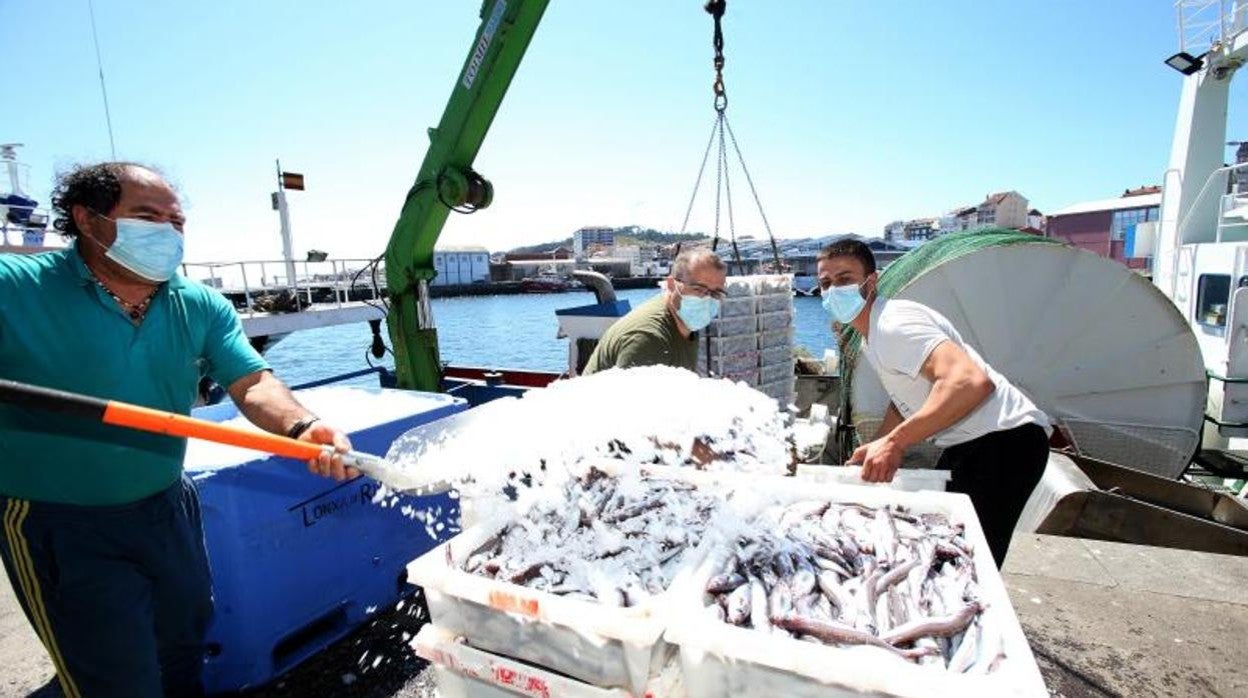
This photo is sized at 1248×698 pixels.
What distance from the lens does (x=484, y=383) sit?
821 centimetres

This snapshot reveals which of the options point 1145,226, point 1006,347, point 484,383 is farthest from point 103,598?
point 1145,226

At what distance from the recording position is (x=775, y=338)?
8.80m

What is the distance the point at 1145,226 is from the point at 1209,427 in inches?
229

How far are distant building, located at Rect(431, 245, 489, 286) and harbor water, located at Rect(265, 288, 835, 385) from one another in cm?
1564

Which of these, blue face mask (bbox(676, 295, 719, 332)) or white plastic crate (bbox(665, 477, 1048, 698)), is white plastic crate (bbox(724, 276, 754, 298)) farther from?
white plastic crate (bbox(665, 477, 1048, 698))

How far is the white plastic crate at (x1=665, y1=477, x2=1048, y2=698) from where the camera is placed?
53.1 inches

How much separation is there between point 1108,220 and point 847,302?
45271 millimetres

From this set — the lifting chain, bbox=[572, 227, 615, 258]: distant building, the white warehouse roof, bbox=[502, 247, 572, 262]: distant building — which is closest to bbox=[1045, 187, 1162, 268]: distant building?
the white warehouse roof

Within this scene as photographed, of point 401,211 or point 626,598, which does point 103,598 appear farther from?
point 401,211

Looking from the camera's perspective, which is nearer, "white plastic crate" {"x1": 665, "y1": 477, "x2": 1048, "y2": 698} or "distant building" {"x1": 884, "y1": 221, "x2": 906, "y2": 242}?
"white plastic crate" {"x1": 665, "y1": 477, "x2": 1048, "y2": 698}

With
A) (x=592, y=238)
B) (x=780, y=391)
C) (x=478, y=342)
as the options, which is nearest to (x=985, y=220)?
(x=478, y=342)

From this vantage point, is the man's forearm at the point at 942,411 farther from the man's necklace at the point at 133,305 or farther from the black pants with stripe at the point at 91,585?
the man's necklace at the point at 133,305

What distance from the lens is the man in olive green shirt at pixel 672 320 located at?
3746mm

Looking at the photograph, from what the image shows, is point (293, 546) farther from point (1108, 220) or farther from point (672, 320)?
point (1108, 220)
